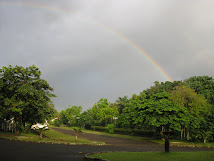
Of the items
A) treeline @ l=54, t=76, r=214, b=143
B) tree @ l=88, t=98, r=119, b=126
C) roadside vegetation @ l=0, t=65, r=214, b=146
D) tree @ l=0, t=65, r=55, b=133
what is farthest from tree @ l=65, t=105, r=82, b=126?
tree @ l=0, t=65, r=55, b=133

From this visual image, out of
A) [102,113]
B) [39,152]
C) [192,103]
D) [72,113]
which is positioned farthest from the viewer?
[72,113]

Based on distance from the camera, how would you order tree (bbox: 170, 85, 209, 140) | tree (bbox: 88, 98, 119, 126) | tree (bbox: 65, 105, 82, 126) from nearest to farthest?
tree (bbox: 170, 85, 209, 140) < tree (bbox: 88, 98, 119, 126) < tree (bbox: 65, 105, 82, 126)

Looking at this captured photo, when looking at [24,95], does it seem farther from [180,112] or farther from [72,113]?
[72,113]

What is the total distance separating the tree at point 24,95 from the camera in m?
27.4

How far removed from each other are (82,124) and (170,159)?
2498 inches

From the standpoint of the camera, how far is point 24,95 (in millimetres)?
28016

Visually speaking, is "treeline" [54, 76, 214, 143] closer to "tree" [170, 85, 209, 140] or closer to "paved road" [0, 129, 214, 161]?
"tree" [170, 85, 209, 140]

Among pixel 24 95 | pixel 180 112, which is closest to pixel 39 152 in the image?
pixel 24 95

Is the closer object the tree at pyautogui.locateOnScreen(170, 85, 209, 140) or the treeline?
the treeline

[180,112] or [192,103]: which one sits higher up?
[192,103]

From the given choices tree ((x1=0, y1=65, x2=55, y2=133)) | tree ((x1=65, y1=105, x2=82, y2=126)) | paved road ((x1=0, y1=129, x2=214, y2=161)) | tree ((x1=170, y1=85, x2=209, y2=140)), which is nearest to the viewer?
paved road ((x1=0, y1=129, x2=214, y2=161))

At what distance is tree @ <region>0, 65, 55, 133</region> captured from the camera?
1079 inches

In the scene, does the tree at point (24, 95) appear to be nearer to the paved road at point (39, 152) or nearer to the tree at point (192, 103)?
the paved road at point (39, 152)

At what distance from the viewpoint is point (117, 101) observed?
77562 millimetres
